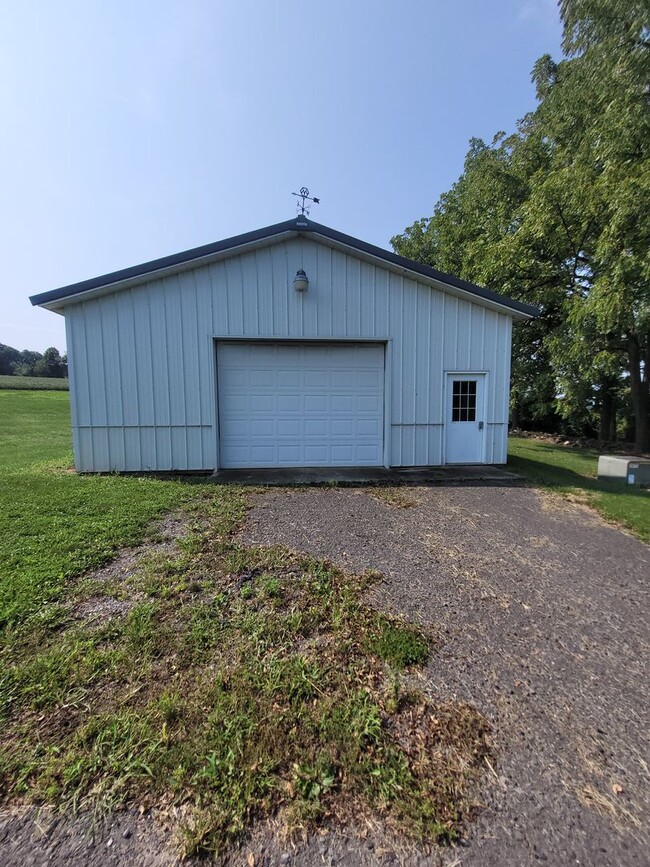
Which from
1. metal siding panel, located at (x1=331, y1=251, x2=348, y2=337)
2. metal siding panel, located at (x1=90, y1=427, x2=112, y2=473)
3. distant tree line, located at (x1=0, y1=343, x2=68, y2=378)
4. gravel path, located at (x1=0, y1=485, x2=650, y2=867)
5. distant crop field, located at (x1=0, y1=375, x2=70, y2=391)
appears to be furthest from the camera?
distant tree line, located at (x1=0, y1=343, x2=68, y2=378)

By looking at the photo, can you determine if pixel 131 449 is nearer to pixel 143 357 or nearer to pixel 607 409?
pixel 143 357

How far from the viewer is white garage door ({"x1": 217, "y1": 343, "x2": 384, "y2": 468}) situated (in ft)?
24.6

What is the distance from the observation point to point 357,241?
23.3 ft

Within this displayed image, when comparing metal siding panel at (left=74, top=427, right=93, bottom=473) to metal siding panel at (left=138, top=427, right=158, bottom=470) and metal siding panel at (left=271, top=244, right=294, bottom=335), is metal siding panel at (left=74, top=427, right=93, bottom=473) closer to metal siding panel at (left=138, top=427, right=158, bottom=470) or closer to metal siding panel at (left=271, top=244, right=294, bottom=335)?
metal siding panel at (left=138, top=427, right=158, bottom=470)

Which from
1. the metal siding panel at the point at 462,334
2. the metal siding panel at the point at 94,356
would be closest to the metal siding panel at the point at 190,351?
the metal siding panel at the point at 94,356

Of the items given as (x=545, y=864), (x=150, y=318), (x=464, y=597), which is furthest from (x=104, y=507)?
(x=545, y=864)

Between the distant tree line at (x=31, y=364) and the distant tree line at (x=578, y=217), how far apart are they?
60.4 meters

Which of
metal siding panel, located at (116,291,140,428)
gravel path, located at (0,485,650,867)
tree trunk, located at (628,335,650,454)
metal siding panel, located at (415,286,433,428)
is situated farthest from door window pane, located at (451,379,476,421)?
tree trunk, located at (628,335,650,454)

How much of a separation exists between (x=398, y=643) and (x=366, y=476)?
4.75 metres

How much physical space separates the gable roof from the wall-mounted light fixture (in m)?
0.75

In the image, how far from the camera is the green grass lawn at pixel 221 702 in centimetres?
146

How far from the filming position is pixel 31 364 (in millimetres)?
68000

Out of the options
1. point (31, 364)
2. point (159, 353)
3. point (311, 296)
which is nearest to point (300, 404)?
point (311, 296)

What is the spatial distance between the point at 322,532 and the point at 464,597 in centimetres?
170
